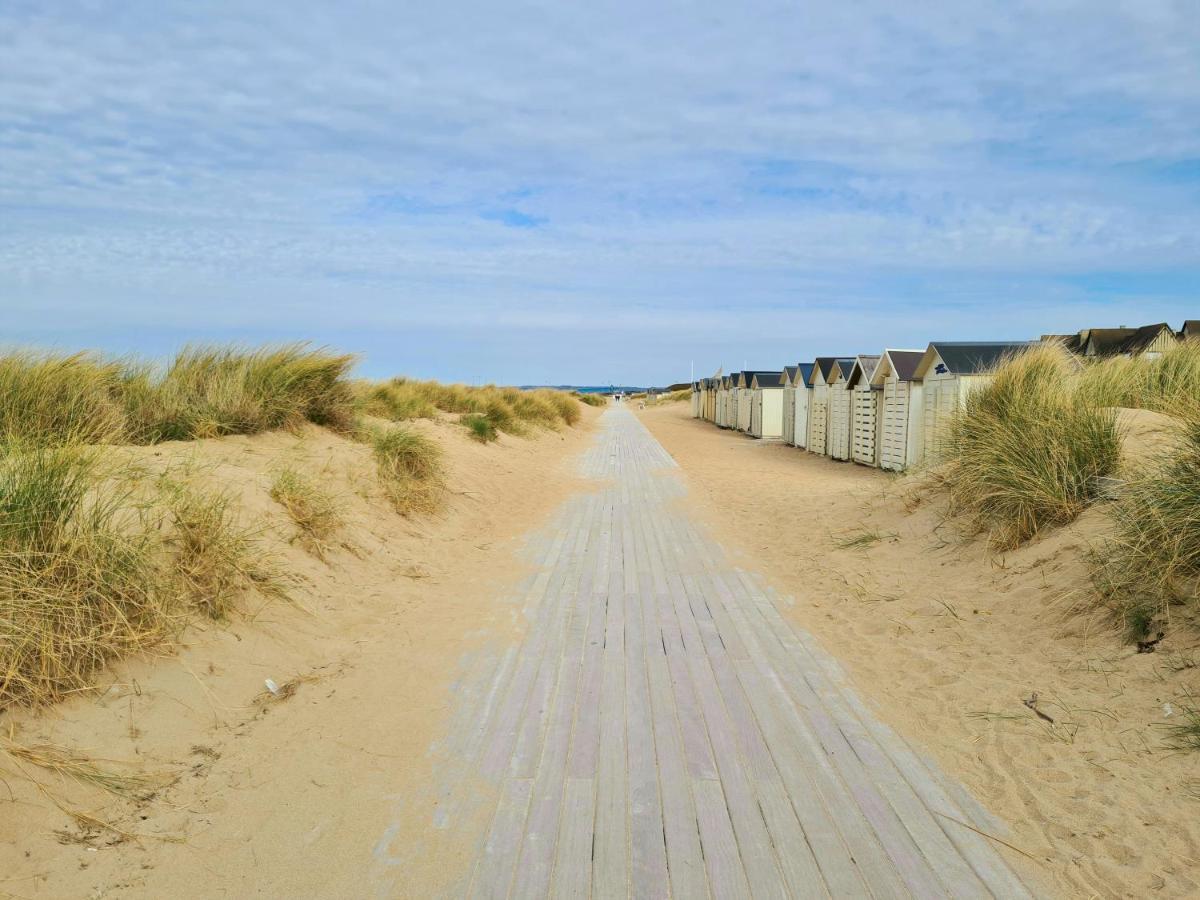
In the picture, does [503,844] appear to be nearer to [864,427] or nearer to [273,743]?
[273,743]

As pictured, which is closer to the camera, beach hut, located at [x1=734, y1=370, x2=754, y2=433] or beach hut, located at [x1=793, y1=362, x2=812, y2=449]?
beach hut, located at [x1=793, y1=362, x2=812, y2=449]

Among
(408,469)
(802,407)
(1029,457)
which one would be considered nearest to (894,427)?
(802,407)

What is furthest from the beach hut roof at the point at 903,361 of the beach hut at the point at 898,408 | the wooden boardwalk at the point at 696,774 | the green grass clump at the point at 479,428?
the wooden boardwalk at the point at 696,774

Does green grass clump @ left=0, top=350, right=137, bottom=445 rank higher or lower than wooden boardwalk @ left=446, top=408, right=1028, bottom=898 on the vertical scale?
higher

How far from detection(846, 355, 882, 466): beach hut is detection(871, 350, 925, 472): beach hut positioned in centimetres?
24

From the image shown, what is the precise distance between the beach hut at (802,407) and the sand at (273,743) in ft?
61.5

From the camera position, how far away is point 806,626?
5812 mm

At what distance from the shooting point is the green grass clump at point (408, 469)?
8961 millimetres

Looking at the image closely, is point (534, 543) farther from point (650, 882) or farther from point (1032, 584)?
point (650, 882)

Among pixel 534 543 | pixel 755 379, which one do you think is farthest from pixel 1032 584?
pixel 755 379

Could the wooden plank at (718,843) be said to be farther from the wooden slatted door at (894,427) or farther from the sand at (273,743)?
the wooden slatted door at (894,427)

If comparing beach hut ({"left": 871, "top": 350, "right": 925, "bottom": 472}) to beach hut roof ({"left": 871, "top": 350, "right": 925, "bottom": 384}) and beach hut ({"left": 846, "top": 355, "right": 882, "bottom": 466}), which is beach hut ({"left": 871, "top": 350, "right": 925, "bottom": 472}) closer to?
beach hut roof ({"left": 871, "top": 350, "right": 925, "bottom": 384})

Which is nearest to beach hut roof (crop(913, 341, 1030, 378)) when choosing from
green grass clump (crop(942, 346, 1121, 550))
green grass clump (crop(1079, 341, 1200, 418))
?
green grass clump (crop(1079, 341, 1200, 418))

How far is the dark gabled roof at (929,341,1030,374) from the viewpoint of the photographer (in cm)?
1362
